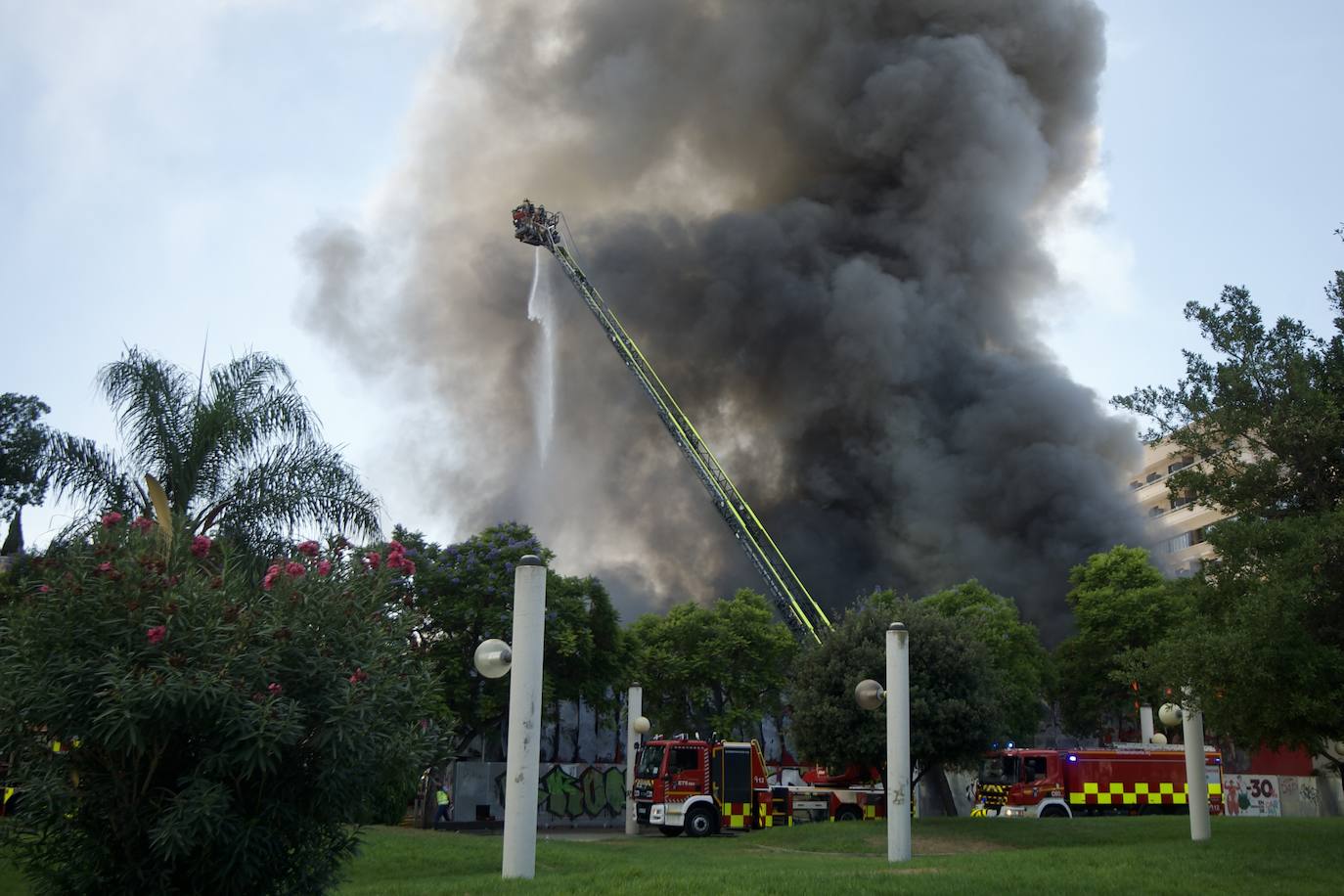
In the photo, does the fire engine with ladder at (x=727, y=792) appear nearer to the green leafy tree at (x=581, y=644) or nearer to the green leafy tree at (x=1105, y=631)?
the green leafy tree at (x=581, y=644)

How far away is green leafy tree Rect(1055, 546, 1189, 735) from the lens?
4816cm

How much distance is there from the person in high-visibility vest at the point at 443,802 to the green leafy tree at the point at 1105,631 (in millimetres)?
28936

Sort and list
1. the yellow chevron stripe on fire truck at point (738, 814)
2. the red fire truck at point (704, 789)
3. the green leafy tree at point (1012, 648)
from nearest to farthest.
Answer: the red fire truck at point (704, 789)
the yellow chevron stripe on fire truck at point (738, 814)
the green leafy tree at point (1012, 648)

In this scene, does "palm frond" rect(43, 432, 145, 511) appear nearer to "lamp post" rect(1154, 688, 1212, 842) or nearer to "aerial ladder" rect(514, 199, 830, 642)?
"lamp post" rect(1154, 688, 1212, 842)

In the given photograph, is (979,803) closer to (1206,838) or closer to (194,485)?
(1206,838)

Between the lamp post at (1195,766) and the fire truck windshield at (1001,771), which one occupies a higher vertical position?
the lamp post at (1195,766)

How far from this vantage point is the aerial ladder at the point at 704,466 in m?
59.8

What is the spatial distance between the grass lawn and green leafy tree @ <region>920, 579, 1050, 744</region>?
22.7 meters

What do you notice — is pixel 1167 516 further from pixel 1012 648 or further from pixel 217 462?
pixel 217 462

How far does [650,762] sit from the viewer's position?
27.9 metres

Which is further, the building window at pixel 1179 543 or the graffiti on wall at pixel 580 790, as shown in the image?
the building window at pixel 1179 543

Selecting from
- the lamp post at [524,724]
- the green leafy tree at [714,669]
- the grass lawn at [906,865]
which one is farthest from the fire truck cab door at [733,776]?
the green leafy tree at [714,669]

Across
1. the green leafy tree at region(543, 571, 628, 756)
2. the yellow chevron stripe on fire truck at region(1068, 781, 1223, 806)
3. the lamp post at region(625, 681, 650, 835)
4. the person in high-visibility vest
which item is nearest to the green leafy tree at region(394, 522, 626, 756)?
the green leafy tree at region(543, 571, 628, 756)

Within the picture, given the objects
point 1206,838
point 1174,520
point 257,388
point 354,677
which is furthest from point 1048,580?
point 354,677
